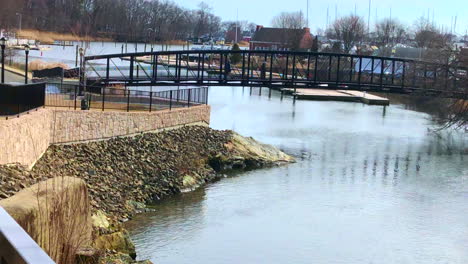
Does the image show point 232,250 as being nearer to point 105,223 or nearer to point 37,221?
point 105,223

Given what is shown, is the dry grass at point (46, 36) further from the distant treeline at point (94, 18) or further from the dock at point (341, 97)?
the dock at point (341, 97)

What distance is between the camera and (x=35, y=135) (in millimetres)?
22656

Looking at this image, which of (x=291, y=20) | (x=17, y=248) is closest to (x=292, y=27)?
(x=291, y=20)

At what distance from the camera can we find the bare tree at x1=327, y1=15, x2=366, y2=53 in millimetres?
139125

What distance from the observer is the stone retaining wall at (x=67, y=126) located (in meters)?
19.8

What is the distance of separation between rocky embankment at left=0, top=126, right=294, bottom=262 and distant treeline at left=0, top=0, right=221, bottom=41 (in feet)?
211

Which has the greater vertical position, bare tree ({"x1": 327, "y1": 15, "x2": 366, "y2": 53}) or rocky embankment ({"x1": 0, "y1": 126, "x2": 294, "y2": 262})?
bare tree ({"x1": 327, "y1": 15, "x2": 366, "y2": 53})

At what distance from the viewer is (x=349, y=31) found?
14362 centimetres

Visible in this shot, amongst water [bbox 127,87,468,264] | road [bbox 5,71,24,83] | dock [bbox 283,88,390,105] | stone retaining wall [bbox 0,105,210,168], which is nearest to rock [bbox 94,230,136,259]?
water [bbox 127,87,468,264]

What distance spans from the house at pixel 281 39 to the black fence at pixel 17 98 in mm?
118906

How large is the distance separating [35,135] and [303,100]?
5482cm

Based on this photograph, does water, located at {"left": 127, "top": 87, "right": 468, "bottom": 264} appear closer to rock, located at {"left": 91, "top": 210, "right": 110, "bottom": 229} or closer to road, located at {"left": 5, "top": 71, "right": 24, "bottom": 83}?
rock, located at {"left": 91, "top": 210, "right": 110, "bottom": 229}

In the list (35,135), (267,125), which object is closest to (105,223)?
(35,135)

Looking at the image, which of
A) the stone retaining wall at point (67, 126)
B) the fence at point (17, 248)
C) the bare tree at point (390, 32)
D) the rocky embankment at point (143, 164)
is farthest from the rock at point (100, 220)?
the bare tree at point (390, 32)
